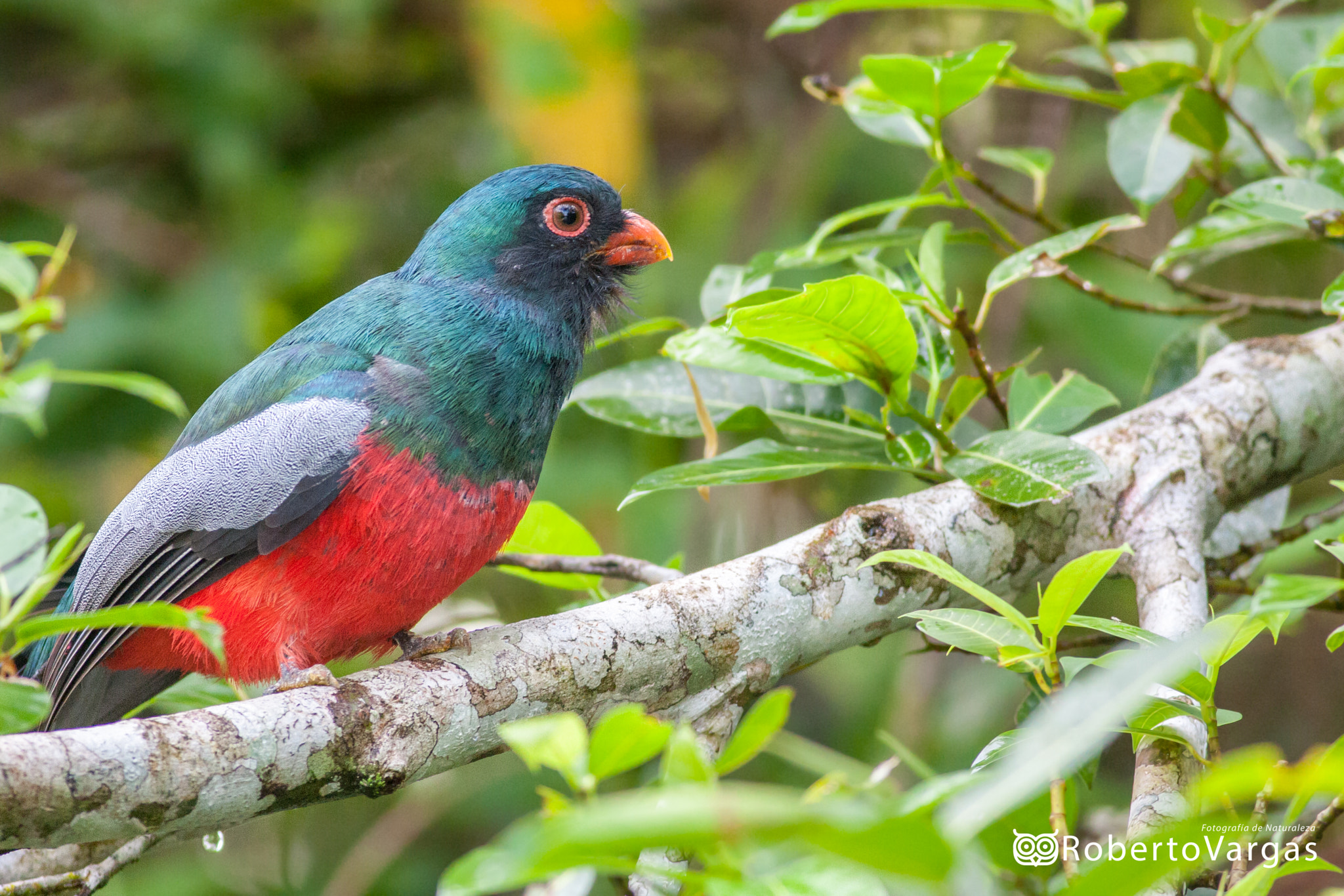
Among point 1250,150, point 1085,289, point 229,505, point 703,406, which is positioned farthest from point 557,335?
point 1250,150

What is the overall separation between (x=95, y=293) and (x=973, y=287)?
4.80m

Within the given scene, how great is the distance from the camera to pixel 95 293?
6.52m

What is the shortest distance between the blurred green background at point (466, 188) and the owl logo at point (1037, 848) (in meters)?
A: 2.91

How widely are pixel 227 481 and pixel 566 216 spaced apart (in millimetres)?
1235

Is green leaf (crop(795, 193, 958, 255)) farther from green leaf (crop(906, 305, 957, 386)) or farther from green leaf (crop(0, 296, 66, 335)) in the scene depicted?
green leaf (crop(0, 296, 66, 335))

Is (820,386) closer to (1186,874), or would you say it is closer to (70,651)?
(1186,874)

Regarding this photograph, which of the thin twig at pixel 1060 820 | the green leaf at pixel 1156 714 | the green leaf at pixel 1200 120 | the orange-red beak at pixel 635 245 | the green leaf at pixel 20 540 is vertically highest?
the green leaf at pixel 1200 120

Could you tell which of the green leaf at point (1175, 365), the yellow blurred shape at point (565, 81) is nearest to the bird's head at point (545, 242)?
the green leaf at point (1175, 365)

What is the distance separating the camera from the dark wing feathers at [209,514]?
109 inches

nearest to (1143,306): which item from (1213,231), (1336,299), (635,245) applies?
(1213,231)

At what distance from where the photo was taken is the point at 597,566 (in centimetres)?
288

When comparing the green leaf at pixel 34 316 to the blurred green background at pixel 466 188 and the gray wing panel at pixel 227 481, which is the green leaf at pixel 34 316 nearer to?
the gray wing panel at pixel 227 481

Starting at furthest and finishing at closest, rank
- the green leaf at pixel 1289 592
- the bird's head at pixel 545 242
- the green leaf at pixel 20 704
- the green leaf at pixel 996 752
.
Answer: the bird's head at pixel 545 242 < the green leaf at pixel 996 752 < the green leaf at pixel 20 704 < the green leaf at pixel 1289 592

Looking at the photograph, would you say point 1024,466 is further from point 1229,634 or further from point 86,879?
point 86,879
